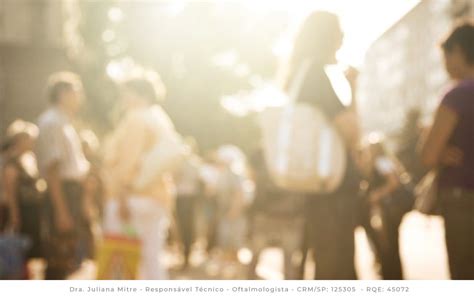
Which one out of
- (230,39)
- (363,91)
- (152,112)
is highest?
(363,91)

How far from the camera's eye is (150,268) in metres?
4.14

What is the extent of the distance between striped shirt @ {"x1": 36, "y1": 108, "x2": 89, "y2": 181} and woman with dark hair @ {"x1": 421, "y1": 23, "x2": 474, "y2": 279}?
2653 mm

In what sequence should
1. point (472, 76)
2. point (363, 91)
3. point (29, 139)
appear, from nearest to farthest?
1. point (472, 76)
2. point (29, 139)
3. point (363, 91)

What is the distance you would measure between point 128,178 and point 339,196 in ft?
4.53

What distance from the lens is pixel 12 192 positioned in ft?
18.4

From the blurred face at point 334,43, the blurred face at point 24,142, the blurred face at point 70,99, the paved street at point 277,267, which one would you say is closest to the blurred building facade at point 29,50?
the paved street at point 277,267

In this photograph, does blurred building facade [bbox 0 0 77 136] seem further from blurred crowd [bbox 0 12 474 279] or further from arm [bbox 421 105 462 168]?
arm [bbox 421 105 462 168]

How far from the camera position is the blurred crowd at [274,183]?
2957 mm

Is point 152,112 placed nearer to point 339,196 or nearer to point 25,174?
point 339,196

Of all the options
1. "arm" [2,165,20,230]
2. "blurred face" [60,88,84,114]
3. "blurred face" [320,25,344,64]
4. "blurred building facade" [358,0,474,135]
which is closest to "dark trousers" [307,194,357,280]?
"blurred face" [320,25,344,64]

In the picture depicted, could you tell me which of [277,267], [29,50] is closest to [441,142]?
[277,267]

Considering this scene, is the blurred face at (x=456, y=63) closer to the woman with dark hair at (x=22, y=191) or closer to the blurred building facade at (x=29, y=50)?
the woman with dark hair at (x=22, y=191)

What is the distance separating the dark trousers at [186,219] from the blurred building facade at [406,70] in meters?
19.8

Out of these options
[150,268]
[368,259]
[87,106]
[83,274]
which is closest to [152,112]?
[150,268]
